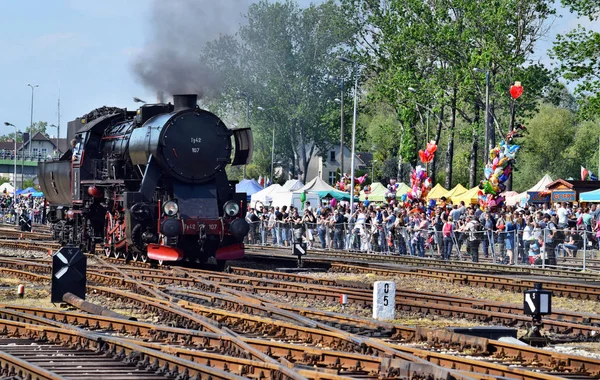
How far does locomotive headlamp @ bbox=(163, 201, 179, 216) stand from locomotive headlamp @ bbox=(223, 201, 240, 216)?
43.9 inches

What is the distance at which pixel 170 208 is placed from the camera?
21500mm

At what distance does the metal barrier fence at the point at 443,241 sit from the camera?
24312 mm

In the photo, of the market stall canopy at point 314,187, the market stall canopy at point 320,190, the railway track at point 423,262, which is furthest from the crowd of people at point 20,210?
the railway track at point 423,262

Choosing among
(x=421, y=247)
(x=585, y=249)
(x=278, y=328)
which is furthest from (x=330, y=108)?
(x=278, y=328)

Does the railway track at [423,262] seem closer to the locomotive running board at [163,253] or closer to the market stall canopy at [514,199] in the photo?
the locomotive running board at [163,253]

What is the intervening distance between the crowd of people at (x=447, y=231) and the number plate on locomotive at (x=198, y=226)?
14.3 feet

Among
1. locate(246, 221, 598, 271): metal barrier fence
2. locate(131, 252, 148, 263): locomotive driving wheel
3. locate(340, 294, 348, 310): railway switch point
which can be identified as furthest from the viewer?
locate(246, 221, 598, 271): metal barrier fence

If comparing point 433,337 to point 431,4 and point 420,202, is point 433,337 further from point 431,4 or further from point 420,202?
point 431,4

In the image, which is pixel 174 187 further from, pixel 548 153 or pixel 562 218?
pixel 548 153

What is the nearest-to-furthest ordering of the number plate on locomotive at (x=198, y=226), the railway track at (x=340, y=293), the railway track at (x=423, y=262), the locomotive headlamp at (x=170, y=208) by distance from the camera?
the railway track at (x=340, y=293)
the number plate on locomotive at (x=198, y=226)
the locomotive headlamp at (x=170, y=208)
the railway track at (x=423, y=262)

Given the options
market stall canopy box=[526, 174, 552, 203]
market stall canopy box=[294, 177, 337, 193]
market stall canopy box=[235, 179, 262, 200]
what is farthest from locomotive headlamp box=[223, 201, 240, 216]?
market stall canopy box=[235, 179, 262, 200]

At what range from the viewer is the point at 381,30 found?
62.5 meters

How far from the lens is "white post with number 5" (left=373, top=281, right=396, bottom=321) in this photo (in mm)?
14305

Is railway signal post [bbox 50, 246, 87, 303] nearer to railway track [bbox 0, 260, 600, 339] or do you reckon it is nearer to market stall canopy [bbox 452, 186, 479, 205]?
railway track [bbox 0, 260, 600, 339]
